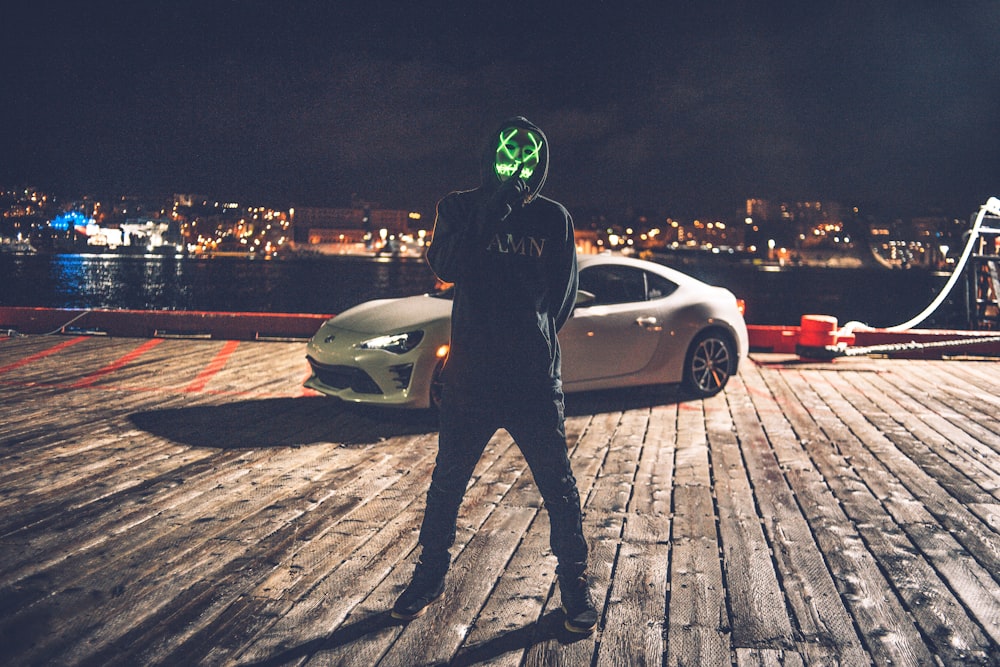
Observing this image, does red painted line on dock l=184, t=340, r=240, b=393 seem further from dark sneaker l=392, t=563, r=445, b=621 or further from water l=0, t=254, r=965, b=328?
water l=0, t=254, r=965, b=328

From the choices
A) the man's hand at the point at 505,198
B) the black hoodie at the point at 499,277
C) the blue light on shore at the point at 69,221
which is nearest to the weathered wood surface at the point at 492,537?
the black hoodie at the point at 499,277

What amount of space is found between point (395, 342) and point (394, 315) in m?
0.48

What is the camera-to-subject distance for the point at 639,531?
161 inches

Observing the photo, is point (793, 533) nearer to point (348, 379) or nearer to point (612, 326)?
point (612, 326)

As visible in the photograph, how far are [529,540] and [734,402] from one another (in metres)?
4.47

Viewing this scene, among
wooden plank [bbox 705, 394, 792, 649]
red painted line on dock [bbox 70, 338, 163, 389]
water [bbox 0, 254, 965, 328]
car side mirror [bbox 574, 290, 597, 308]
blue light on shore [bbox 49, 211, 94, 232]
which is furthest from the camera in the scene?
blue light on shore [bbox 49, 211, 94, 232]

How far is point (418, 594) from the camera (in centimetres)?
303

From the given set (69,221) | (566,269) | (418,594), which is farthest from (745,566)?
(69,221)

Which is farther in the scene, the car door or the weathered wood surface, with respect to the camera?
the car door

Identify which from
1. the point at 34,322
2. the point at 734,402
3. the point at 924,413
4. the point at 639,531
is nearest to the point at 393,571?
the point at 639,531

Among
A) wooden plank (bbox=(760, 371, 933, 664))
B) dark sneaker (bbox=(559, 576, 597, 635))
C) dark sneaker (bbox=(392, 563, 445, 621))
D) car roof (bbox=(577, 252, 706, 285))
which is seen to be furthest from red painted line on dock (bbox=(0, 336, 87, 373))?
wooden plank (bbox=(760, 371, 933, 664))

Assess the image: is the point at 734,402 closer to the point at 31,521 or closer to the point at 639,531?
the point at 639,531

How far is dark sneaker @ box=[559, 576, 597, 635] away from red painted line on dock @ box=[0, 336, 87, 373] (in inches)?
334

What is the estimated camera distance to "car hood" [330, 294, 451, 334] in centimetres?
667
